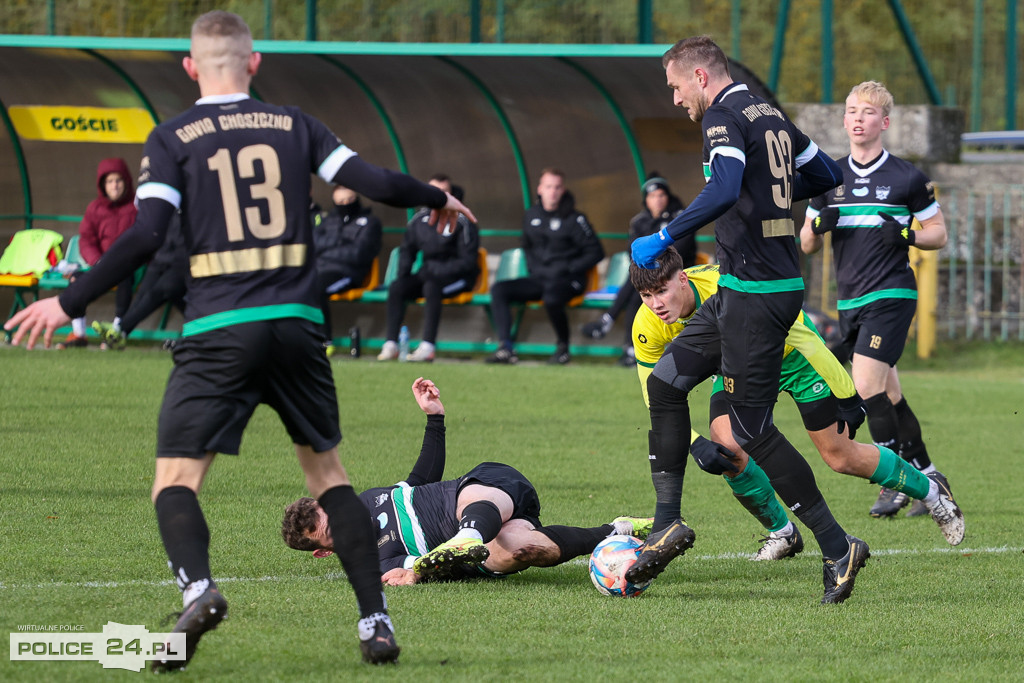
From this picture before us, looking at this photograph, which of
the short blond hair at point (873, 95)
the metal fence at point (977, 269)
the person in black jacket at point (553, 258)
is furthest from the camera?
the metal fence at point (977, 269)

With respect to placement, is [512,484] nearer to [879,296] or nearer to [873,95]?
Result: [879,296]

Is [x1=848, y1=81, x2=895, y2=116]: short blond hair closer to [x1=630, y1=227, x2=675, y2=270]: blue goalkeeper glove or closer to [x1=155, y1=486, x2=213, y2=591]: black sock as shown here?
[x1=630, y1=227, x2=675, y2=270]: blue goalkeeper glove

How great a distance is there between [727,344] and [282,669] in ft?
7.09

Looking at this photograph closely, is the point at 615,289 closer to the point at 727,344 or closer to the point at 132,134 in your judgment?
the point at 132,134

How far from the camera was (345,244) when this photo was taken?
47.2ft

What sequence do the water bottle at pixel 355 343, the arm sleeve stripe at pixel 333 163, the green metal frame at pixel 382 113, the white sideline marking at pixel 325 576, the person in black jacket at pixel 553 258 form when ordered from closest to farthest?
the arm sleeve stripe at pixel 333 163 → the white sideline marking at pixel 325 576 → the person in black jacket at pixel 553 258 → the water bottle at pixel 355 343 → the green metal frame at pixel 382 113

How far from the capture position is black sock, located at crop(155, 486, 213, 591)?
378 centimetres

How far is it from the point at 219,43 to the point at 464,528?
6.95 ft

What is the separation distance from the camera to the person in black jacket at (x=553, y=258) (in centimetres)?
1406

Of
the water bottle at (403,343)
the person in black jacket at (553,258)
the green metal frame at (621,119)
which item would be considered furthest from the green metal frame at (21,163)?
the green metal frame at (621,119)

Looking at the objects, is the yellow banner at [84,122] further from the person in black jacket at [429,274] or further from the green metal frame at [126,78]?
the person in black jacket at [429,274]

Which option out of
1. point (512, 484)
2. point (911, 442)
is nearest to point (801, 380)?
point (512, 484)

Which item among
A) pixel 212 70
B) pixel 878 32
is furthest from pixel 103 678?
pixel 878 32
